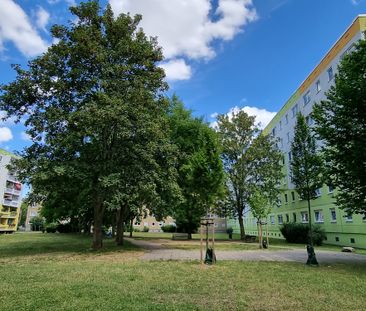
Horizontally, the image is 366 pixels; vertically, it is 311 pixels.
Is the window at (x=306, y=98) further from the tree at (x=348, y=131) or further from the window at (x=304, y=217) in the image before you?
the tree at (x=348, y=131)

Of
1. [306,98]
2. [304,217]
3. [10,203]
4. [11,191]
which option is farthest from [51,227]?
[306,98]

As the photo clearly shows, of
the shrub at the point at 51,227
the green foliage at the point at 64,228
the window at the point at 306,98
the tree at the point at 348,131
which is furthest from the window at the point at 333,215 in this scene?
the shrub at the point at 51,227

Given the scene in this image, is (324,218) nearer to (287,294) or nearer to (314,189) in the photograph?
(314,189)

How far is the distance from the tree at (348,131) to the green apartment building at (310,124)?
16.0 feet

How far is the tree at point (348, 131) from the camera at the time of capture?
13297mm

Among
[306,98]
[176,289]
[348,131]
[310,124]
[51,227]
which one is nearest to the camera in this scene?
[176,289]

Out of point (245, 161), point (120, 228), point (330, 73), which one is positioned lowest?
point (120, 228)

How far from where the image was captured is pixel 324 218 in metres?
34.9

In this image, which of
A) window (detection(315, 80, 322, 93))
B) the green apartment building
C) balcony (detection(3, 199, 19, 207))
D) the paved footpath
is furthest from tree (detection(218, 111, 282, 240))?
balcony (detection(3, 199, 19, 207))

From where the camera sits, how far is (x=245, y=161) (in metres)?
38.8

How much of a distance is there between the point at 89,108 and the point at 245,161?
84.0 ft

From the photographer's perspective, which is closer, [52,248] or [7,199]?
[52,248]

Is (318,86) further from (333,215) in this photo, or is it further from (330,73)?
(333,215)

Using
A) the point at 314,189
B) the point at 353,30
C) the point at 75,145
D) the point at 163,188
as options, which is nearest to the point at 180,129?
the point at 163,188
